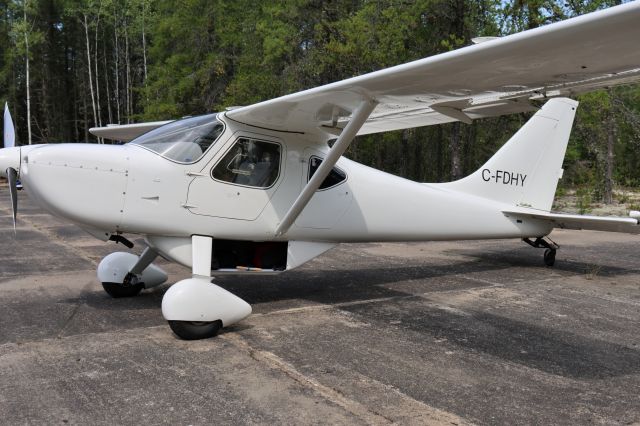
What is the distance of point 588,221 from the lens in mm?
8094

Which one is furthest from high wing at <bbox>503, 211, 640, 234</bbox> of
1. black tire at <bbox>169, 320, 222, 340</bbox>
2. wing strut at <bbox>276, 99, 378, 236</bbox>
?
black tire at <bbox>169, 320, 222, 340</bbox>

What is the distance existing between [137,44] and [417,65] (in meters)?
43.5

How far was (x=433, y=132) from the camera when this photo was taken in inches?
1148

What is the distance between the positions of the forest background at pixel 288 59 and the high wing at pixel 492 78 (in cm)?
26

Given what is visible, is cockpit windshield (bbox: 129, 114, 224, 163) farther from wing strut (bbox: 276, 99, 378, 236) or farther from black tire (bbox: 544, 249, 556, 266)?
black tire (bbox: 544, 249, 556, 266)

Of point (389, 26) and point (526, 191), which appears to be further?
point (389, 26)

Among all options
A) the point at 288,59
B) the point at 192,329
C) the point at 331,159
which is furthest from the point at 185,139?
the point at 288,59

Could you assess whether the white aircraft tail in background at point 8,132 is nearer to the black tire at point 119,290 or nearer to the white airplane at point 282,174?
the white airplane at point 282,174

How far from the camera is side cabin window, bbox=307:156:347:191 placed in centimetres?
648

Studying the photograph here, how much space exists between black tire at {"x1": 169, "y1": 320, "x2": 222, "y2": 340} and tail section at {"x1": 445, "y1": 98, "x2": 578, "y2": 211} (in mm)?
5672

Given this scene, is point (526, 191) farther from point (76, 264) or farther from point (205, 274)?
point (76, 264)

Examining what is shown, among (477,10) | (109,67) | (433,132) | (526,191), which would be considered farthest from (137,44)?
(526,191)

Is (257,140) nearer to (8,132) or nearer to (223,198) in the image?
(223,198)

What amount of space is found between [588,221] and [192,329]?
20.5ft
